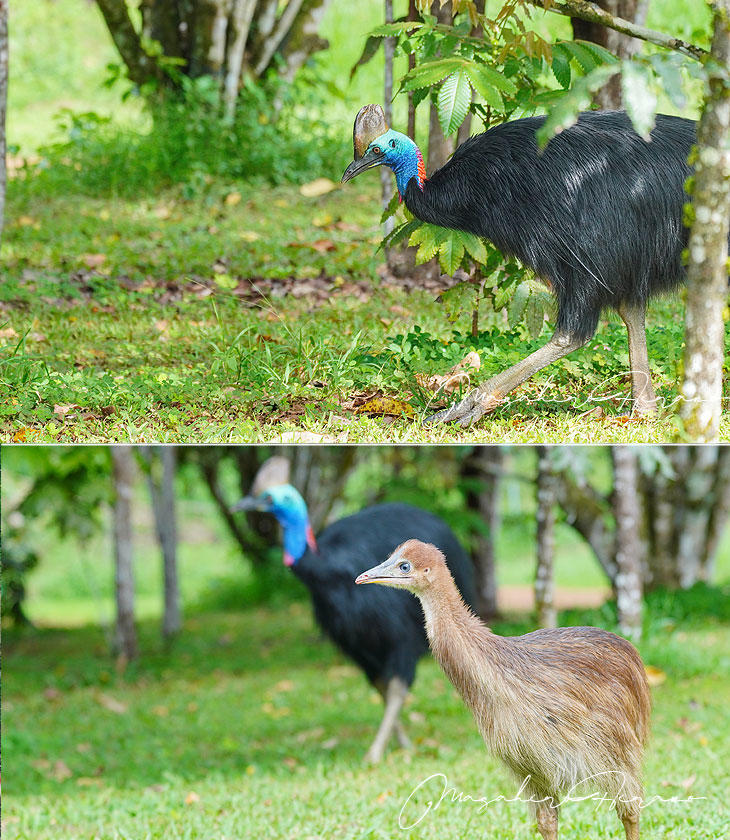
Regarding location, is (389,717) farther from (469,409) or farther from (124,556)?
(124,556)

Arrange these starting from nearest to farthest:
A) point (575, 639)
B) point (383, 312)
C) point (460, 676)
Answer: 1. point (460, 676)
2. point (575, 639)
3. point (383, 312)

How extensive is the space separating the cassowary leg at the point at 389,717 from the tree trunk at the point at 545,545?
72 centimetres

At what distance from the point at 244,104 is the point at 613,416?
213 inches

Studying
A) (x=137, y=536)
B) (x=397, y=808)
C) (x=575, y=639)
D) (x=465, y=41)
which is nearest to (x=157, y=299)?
(x=465, y=41)

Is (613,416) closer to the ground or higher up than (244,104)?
closer to the ground

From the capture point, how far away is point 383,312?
562cm

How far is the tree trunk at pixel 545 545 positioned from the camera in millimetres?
5320

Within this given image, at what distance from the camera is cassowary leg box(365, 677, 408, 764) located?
4.95m

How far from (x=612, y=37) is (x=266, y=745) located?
3872 millimetres

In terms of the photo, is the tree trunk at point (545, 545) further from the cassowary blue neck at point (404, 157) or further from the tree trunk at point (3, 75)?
the tree trunk at point (3, 75)

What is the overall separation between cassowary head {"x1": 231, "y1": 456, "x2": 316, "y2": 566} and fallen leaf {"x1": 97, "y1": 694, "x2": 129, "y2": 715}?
1839mm

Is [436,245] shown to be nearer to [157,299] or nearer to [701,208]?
[701,208]

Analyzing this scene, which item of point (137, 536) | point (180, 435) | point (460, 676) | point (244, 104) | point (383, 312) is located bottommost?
point (137, 536)

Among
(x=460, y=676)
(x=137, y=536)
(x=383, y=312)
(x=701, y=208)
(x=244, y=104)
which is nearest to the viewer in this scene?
(x=460, y=676)
